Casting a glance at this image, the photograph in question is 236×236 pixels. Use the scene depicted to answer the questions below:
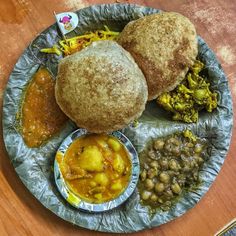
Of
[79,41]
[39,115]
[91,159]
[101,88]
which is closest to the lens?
[101,88]

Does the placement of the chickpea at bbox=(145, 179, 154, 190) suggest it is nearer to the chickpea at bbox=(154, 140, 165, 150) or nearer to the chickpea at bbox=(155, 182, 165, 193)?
the chickpea at bbox=(155, 182, 165, 193)

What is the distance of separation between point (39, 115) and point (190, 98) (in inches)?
30.6

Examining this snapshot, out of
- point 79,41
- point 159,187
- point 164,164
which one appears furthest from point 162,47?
point 159,187

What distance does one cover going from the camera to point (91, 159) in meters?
2.18

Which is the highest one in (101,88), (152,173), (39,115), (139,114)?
(101,88)

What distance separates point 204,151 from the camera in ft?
7.77

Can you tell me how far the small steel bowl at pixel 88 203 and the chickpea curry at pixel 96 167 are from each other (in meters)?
0.02

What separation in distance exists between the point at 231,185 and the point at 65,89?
3.41ft

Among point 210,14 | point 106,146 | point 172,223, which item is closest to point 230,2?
point 210,14

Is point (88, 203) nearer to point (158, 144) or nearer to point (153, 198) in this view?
point (153, 198)

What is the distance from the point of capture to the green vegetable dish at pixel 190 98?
7.59 ft

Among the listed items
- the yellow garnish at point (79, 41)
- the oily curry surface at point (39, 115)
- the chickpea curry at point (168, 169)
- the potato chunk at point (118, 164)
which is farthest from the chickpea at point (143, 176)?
the yellow garnish at point (79, 41)

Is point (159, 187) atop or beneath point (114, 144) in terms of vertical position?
beneath

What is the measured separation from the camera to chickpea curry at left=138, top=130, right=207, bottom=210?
2287mm
